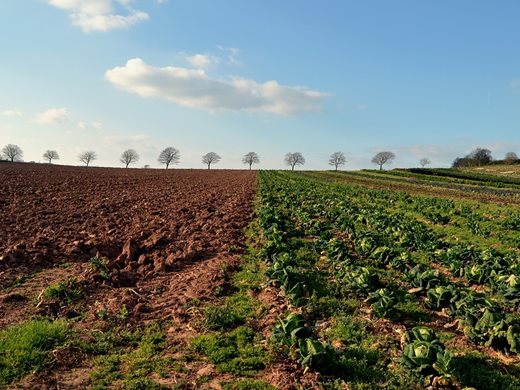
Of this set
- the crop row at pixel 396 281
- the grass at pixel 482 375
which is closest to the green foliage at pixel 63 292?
the crop row at pixel 396 281

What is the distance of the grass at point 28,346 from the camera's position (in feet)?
19.4

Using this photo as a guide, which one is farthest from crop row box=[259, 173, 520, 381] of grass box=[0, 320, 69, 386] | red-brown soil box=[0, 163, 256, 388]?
grass box=[0, 320, 69, 386]

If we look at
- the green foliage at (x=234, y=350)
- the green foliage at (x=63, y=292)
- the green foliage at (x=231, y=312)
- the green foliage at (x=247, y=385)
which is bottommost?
the green foliage at (x=247, y=385)

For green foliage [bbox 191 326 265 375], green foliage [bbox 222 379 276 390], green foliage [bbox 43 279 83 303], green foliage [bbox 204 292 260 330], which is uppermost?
green foliage [bbox 43 279 83 303]

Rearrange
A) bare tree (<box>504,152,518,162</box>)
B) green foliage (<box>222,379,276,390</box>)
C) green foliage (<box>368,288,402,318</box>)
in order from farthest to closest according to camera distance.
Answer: bare tree (<box>504,152,518,162</box>) → green foliage (<box>368,288,402,318</box>) → green foliage (<box>222,379,276,390</box>)

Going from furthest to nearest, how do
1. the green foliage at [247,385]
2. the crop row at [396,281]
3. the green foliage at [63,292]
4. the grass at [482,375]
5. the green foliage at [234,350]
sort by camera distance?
the green foliage at [63,292], the crop row at [396,281], the green foliage at [234,350], the grass at [482,375], the green foliage at [247,385]

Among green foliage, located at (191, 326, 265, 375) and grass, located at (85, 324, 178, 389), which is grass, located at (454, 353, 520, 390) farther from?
grass, located at (85, 324, 178, 389)

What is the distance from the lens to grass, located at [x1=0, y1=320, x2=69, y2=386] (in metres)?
5.92

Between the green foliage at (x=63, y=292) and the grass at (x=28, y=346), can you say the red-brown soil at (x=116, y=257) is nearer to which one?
the green foliage at (x=63, y=292)

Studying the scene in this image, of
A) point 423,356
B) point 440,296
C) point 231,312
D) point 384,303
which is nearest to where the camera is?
point 423,356

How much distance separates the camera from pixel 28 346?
21.4 ft

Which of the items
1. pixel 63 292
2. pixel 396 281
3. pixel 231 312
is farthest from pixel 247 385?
pixel 396 281

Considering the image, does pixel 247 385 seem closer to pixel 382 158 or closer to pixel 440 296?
pixel 440 296

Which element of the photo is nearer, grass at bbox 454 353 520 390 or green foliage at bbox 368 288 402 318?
grass at bbox 454 353 520 390
